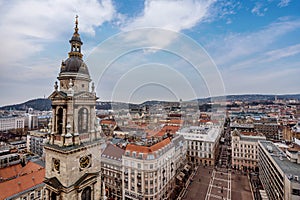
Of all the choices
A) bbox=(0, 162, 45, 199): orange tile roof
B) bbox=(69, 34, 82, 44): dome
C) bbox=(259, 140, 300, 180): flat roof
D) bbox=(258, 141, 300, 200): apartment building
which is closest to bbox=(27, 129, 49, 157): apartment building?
bbox=(0, 162, 45, 199): orange tile roof

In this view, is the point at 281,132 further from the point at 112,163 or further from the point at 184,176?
the point at 112,163

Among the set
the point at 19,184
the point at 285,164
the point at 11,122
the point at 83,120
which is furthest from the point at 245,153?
the point at 11,122

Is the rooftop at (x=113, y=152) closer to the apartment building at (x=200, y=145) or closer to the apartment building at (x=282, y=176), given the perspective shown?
the apartment building at (x=200, y=145)

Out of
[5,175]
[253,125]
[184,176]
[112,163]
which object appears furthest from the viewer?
[253,125]

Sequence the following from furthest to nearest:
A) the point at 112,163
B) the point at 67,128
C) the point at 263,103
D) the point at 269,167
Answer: the point at 263,103 → the point at 112,163 → the point at 269,167 → the point at 67,128

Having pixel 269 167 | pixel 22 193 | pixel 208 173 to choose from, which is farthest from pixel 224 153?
pixel 22 193

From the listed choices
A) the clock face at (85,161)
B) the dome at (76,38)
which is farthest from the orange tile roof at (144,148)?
the dome at (76,38)
